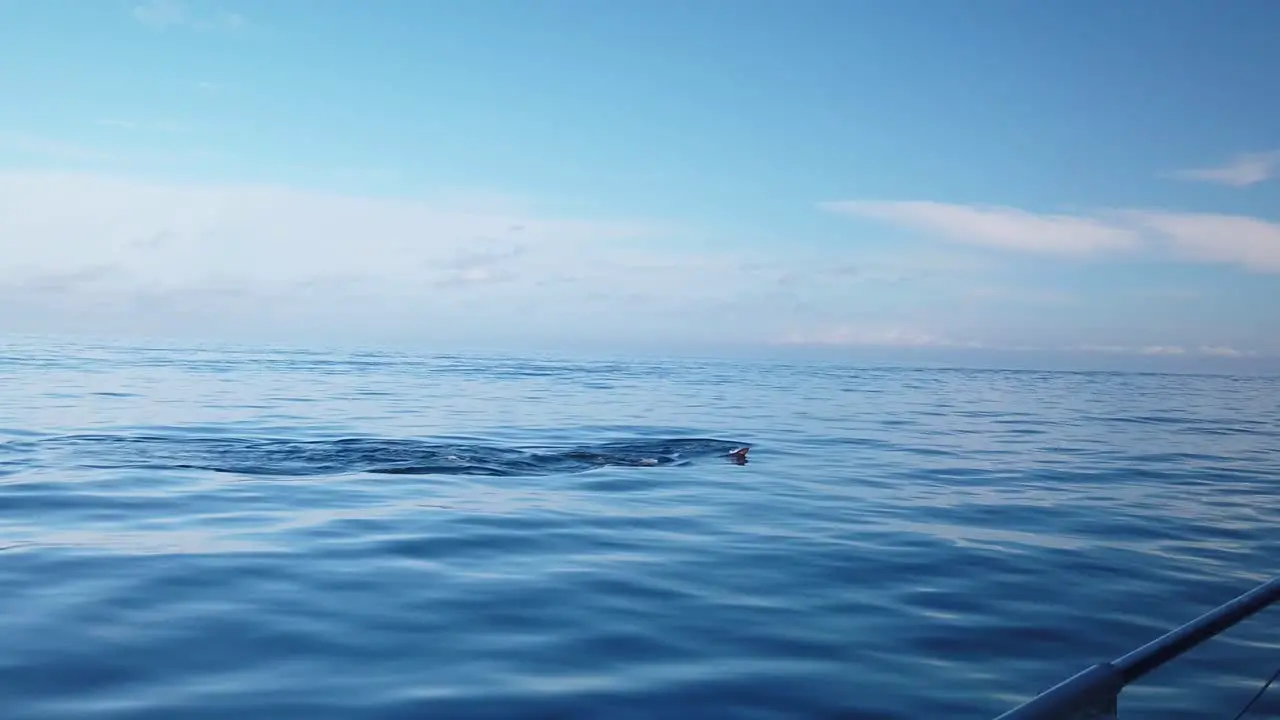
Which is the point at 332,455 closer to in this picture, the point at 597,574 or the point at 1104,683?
the point at 597,574

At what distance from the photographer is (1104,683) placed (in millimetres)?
2373

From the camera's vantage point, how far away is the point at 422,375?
56562mm

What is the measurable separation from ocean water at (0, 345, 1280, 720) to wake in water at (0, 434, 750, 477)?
129 mm

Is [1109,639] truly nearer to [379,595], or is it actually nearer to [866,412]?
[379,595]

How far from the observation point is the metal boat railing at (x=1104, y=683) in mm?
2156

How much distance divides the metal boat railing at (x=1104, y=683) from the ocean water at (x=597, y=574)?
12.4 feet

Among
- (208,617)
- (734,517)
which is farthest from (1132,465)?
(208,617)

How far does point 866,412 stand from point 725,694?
30426mm

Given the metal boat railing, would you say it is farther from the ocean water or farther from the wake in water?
the wake in water

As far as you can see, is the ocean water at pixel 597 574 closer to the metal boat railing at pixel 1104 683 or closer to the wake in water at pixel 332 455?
the wake in water at pixel 332 455

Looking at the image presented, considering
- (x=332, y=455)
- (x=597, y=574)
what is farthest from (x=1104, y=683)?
(x=332, y=455)

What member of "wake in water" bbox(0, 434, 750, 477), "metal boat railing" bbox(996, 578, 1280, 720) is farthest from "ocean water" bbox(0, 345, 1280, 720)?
"metal boat railing" bbox(996, 578, 1280, 720)

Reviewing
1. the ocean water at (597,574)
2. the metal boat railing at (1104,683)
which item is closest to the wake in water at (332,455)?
the ocean water at (597,574)

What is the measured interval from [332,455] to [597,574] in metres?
10.7
